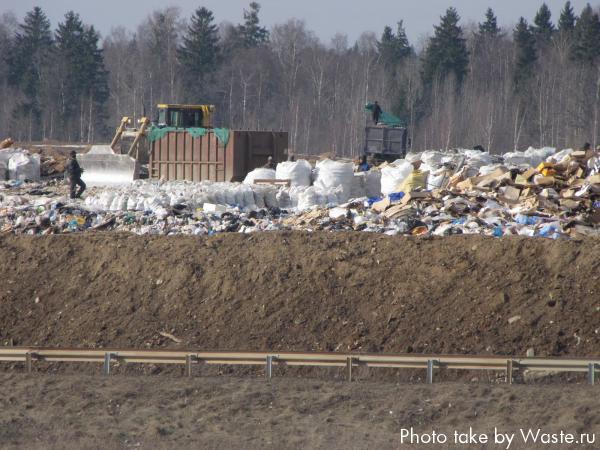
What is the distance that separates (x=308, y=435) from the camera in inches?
388

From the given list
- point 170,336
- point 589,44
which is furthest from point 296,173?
point 589,44

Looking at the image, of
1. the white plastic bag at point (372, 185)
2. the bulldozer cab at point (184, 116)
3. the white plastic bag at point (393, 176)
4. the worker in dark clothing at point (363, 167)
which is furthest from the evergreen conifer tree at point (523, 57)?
the white plastic bag at point (393, 176)

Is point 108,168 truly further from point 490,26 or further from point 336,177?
point 490,26

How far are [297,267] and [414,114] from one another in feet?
148

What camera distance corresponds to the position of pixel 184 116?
30891mm

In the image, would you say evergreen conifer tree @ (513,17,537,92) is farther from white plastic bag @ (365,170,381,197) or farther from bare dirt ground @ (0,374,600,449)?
bare dirt ground @ (0,374,600,449)

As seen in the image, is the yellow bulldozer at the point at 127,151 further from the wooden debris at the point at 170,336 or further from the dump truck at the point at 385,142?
the wooden debris at the point at 170,336

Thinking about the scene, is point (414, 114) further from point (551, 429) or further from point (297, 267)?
point (551, 429)

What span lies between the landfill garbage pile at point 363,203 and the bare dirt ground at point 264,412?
553 centimetres

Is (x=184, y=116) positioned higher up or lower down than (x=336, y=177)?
higher up

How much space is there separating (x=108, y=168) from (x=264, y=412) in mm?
18222

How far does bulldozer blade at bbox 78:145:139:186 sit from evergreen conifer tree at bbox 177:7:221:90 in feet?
114

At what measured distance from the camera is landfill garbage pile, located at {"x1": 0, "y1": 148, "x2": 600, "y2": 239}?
55.8 feet

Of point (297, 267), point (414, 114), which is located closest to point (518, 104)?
point (414, 114)
